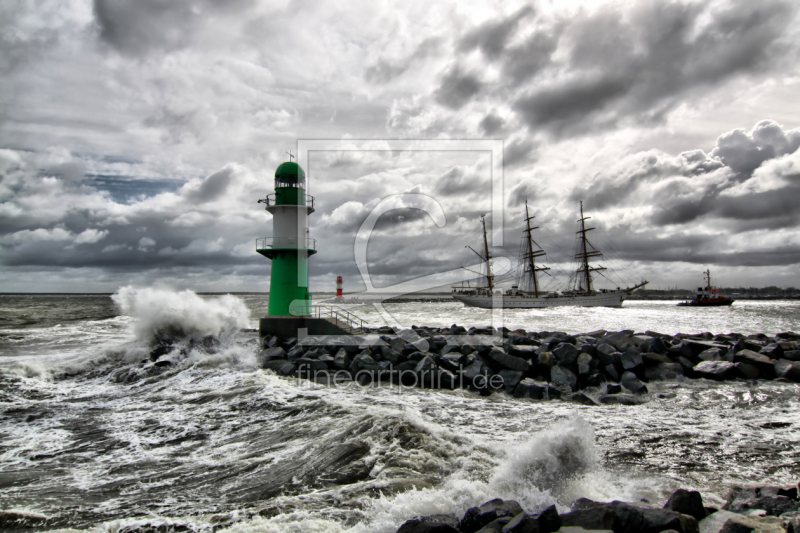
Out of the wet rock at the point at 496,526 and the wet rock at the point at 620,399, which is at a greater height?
the wet rock at the point at 496,526

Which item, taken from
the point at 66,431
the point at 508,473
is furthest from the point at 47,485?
A: the point at 508,473

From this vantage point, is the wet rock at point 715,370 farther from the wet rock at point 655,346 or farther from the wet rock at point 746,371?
the wet rock at point 655,346

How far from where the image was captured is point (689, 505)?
3.75m

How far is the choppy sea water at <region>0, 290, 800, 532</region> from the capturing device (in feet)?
14.6

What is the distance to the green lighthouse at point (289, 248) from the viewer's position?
54.0 feet

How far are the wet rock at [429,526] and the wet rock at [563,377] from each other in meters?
6.99

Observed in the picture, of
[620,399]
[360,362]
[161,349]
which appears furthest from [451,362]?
[161,349]

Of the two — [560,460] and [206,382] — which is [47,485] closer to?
[206,382]

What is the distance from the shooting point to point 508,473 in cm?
488

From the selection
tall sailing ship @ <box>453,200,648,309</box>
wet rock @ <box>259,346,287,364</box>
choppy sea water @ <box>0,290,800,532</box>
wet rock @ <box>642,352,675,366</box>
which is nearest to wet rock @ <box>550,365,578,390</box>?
choppy sea water @ <box>0,290,800,532</box>

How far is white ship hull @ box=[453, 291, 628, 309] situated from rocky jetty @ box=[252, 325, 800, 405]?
5027 cm

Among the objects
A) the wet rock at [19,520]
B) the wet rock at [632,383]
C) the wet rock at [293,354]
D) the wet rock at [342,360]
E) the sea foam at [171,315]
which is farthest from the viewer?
the sea foam at [171,315]

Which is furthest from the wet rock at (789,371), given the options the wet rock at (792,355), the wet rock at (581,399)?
the wet rock at (581,399)

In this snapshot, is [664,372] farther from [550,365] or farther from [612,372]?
[550,365]
